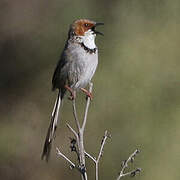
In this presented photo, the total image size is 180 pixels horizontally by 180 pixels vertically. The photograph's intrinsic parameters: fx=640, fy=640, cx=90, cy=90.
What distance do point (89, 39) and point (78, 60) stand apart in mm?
224

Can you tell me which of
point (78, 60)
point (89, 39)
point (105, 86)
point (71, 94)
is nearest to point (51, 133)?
point (71, 94)

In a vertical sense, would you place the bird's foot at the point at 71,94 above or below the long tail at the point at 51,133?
above

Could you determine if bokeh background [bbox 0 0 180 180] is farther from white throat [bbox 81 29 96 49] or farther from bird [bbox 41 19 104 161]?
white throat [bbox 81 29 96 49]

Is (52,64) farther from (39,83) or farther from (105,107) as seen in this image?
(105,107)

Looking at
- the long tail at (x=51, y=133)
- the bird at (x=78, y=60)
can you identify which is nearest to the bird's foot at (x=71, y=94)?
the bird at (x=78, y=60)

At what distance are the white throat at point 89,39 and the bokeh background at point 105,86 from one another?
4.02 meters

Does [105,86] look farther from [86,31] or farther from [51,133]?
[51,133]

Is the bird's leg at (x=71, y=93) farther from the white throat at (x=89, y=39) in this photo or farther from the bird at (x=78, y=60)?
the white throat at (x=89, y=39)

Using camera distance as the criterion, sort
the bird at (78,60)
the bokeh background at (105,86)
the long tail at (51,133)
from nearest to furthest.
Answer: the long tail at (51,133), the bird at (78,60), the bokeh background at (105,86)

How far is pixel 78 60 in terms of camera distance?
5992mm

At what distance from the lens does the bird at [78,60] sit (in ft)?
19.5

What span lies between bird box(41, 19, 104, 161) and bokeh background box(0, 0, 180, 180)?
3.80 metres

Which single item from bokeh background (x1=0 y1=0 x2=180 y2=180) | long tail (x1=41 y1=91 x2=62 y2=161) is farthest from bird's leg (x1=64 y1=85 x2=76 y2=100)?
bokeh background (x1=0 y1=0 x2=180 y2=180)

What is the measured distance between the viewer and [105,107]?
10.6 metres
